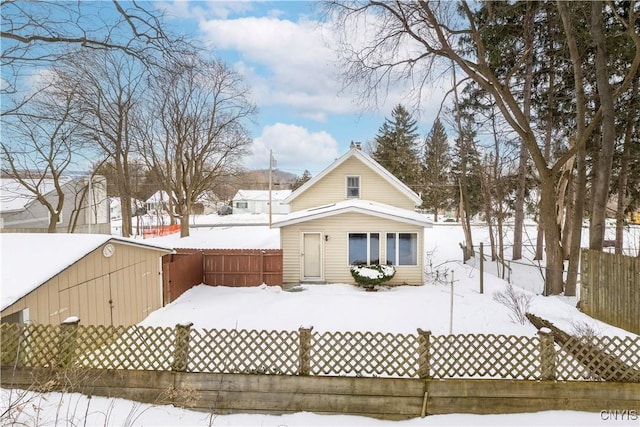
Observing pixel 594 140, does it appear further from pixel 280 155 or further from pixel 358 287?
pixel 280 155

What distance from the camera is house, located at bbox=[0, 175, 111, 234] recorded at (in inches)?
707

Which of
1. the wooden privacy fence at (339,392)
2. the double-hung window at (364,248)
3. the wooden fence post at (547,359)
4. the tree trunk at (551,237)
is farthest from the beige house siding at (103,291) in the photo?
the tree trunk at (551,237)

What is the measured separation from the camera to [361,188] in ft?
53.2

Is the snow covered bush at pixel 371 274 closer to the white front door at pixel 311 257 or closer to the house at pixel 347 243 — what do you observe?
the house at pixel 347 243

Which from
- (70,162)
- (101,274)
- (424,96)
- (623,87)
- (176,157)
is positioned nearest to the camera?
(101,274)

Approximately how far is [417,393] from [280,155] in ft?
119

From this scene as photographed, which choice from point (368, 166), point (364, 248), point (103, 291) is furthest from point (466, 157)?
point (103, 291)

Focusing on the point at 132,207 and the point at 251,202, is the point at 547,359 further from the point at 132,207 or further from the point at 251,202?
the point at 251,202

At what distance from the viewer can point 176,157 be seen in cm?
2555

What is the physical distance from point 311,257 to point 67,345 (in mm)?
9044

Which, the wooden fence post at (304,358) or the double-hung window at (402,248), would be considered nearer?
the wooden fence post at (304,358)

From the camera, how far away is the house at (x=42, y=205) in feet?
58.9

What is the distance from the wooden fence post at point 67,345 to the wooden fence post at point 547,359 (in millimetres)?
6597

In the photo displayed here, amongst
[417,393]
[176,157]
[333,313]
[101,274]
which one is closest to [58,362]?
[101,274]
